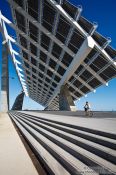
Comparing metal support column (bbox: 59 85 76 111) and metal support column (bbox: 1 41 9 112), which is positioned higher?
metal support column (bbox: 1 41 9 112)

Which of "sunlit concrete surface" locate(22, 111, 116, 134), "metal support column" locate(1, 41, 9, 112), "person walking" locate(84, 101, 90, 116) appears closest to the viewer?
"sunlit concrete surface" locate(22, 111, 116, 134)

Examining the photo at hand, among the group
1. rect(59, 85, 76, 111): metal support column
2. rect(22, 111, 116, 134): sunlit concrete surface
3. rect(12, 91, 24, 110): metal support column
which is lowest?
rect(22, 111, 116, 134): sunlit concrete surface

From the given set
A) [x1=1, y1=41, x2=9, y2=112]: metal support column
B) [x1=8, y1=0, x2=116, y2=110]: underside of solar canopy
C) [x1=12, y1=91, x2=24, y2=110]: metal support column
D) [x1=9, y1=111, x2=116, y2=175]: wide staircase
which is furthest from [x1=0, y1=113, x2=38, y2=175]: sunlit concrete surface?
[x1=12, y1=91, x2=24, y2=110]: metal support column

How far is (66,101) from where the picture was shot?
127 ft

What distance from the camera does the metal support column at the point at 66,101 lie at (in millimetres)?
37781

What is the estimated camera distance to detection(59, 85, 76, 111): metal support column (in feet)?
124

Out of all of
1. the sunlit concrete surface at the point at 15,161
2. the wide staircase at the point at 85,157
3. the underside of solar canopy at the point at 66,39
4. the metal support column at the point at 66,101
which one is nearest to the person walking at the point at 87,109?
the underside of solar canopy at the point at 66,39

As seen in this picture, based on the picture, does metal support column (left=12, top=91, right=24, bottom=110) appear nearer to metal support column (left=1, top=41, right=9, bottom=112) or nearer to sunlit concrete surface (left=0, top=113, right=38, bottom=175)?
metal support column (left=1, top=41, right=9, bottom=112)

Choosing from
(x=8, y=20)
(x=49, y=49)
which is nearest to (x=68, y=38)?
(x=49, y=49)

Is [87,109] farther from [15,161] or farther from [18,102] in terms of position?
[18,102]

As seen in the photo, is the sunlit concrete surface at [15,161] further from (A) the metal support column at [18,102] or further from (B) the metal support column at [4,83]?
(A) the metal support column at [18,102]

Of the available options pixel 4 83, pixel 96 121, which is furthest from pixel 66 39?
pixel 4 83

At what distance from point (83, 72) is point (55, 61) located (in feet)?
14.9

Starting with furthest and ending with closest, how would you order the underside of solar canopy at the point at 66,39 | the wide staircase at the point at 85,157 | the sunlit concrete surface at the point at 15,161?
the underside of solar canopy at the point at 66,39
the sunlit concrete surface at the point at 15,161
the wide staircase at the point at 85,157
